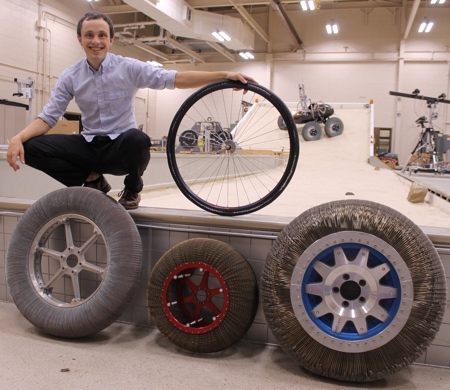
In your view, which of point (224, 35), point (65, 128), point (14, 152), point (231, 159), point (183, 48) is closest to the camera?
point (14, 152)

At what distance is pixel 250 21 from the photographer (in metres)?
12.4

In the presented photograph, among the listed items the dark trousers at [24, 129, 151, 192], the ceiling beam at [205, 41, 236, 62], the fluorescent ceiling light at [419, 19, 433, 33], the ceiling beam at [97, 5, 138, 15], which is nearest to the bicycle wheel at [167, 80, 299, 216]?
the dark trousers at [24, 129, 151, 192]

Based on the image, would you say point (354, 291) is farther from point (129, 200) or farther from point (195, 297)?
point (129, 200)

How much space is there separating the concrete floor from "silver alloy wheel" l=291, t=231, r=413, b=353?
0.19m

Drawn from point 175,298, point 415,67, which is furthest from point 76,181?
point 415,67

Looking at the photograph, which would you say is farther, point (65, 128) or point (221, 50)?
point (221, 50)

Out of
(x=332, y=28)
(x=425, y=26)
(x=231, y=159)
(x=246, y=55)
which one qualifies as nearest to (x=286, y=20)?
(x=332, y=28)

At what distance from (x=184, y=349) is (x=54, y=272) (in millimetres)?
845

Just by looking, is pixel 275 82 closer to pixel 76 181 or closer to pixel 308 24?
pixel 308 24

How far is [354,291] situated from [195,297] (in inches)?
24.9

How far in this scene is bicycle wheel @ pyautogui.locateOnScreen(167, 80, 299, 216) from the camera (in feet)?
6.33

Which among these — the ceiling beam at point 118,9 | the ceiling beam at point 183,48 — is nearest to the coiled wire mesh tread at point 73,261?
the ceiling beam at point 118,9

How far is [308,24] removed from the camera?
14.1 meters

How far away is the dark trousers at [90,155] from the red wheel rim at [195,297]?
0.54 metres
